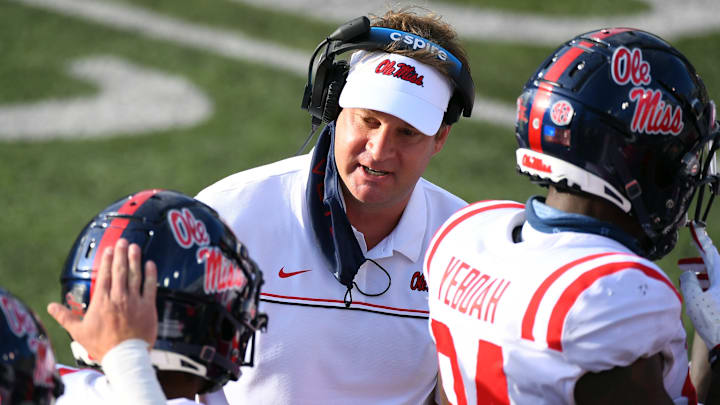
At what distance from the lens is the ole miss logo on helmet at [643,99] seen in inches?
79.7

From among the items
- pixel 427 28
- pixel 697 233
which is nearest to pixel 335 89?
pixel 427 28

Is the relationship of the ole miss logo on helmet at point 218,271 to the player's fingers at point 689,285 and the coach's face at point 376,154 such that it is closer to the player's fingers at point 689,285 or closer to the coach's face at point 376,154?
the coach's face at point 376,154

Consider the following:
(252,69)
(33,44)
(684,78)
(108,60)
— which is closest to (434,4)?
(252,69)

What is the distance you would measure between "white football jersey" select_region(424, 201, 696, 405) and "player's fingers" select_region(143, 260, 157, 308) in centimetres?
68

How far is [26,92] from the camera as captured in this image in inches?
323

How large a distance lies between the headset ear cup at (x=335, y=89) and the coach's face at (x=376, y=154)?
10 centimetres

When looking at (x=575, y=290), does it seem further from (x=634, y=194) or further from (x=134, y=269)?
(x=134, y=269)


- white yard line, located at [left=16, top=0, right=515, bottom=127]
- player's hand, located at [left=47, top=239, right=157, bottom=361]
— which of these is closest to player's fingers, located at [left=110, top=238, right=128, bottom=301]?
player's hand, located at [left=47, top=239, right=157, bottom=361]

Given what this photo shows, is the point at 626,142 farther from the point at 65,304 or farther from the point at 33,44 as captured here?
the point at 33,44

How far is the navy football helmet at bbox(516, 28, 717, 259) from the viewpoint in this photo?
2.03 metres

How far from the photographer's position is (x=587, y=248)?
6.35 ft

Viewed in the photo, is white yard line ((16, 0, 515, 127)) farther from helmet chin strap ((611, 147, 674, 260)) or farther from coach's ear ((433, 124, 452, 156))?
helmet chin strap ((611, 147, 674, 260))

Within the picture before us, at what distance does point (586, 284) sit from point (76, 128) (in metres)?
6.74

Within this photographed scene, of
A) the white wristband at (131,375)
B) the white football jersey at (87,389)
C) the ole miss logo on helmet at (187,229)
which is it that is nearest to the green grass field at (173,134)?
the white football jersey at (87,389)
